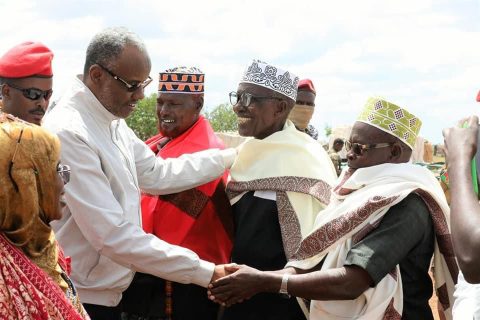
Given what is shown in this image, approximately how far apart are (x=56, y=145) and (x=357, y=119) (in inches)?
77.0

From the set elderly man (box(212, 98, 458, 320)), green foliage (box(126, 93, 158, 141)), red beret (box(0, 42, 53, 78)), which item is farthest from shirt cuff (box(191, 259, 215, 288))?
green foliage (box(126, 93, 158, 141))

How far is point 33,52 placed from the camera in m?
4.77

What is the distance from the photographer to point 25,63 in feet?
15.4

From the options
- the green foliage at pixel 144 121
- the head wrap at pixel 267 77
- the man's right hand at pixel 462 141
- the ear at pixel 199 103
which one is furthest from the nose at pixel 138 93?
the green foliage at pixel 144 121

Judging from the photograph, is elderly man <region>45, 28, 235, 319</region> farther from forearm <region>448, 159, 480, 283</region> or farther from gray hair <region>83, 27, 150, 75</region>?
forearm <region>448, 159, 480, 283</region>

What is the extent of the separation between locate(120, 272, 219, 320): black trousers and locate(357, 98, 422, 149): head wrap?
1770mm

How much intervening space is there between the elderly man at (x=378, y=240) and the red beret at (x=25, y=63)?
6.39ft

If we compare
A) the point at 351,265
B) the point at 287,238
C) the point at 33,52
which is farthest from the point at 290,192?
the point at 33,52

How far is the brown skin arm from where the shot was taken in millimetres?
2336

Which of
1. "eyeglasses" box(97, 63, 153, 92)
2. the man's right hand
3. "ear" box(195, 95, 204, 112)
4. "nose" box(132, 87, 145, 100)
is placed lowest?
"ear" box(195, 95, 204, 112)

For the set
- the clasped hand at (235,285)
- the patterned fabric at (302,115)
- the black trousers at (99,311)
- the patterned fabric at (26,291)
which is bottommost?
the black trousers at (99,311)

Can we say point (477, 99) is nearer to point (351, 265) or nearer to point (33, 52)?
point (351, 265)

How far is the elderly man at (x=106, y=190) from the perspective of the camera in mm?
3955

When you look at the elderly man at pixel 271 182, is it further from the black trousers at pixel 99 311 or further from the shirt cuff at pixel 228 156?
the black trousers at pixel 99 311
